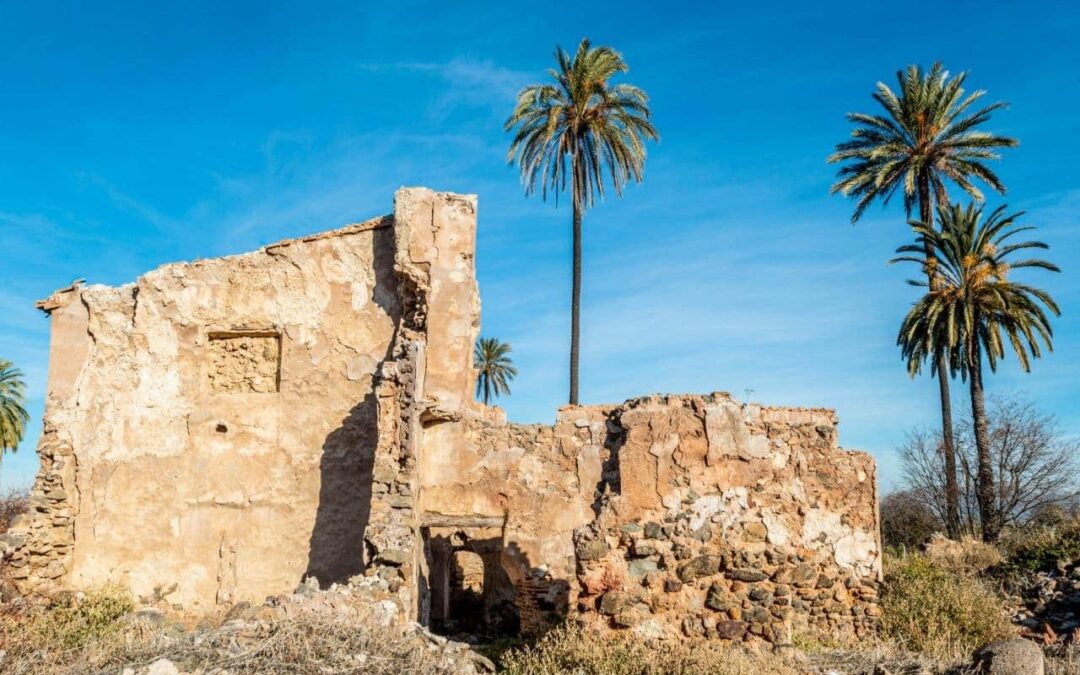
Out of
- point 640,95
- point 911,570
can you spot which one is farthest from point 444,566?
point 640,95

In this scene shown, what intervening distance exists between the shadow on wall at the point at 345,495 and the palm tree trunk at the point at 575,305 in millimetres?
10137

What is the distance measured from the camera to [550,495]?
548 inches

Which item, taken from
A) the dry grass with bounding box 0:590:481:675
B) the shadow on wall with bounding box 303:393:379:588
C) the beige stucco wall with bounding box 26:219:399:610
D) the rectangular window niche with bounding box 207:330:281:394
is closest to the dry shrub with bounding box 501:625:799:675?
the dry grass with bounding box 0:590:481:675

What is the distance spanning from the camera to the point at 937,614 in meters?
12.6

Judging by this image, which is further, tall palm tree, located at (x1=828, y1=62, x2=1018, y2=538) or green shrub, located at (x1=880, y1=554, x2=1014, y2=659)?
tall palm tree, located at (x1=828, y1=62, x2=1018, y2=538)

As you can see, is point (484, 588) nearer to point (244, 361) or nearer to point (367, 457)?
point (367, 457)

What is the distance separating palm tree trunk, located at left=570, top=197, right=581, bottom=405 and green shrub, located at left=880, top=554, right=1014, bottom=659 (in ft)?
37.4

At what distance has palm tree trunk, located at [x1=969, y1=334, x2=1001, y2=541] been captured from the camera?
22891mm

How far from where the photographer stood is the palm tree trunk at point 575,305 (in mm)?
24328

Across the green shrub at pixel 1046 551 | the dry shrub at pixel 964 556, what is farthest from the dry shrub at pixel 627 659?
the green shrub at pixel 1046 551

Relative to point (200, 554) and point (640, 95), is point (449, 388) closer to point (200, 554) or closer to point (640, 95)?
point (200, 554)

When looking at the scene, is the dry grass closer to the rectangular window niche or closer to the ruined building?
the ruined building

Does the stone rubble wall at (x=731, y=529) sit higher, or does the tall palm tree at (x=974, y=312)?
the tall palm tree at (x=974, y=312)

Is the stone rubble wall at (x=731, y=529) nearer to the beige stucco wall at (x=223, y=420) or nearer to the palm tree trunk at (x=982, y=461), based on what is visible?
the beige stucco wall at (x=223, y=420)
